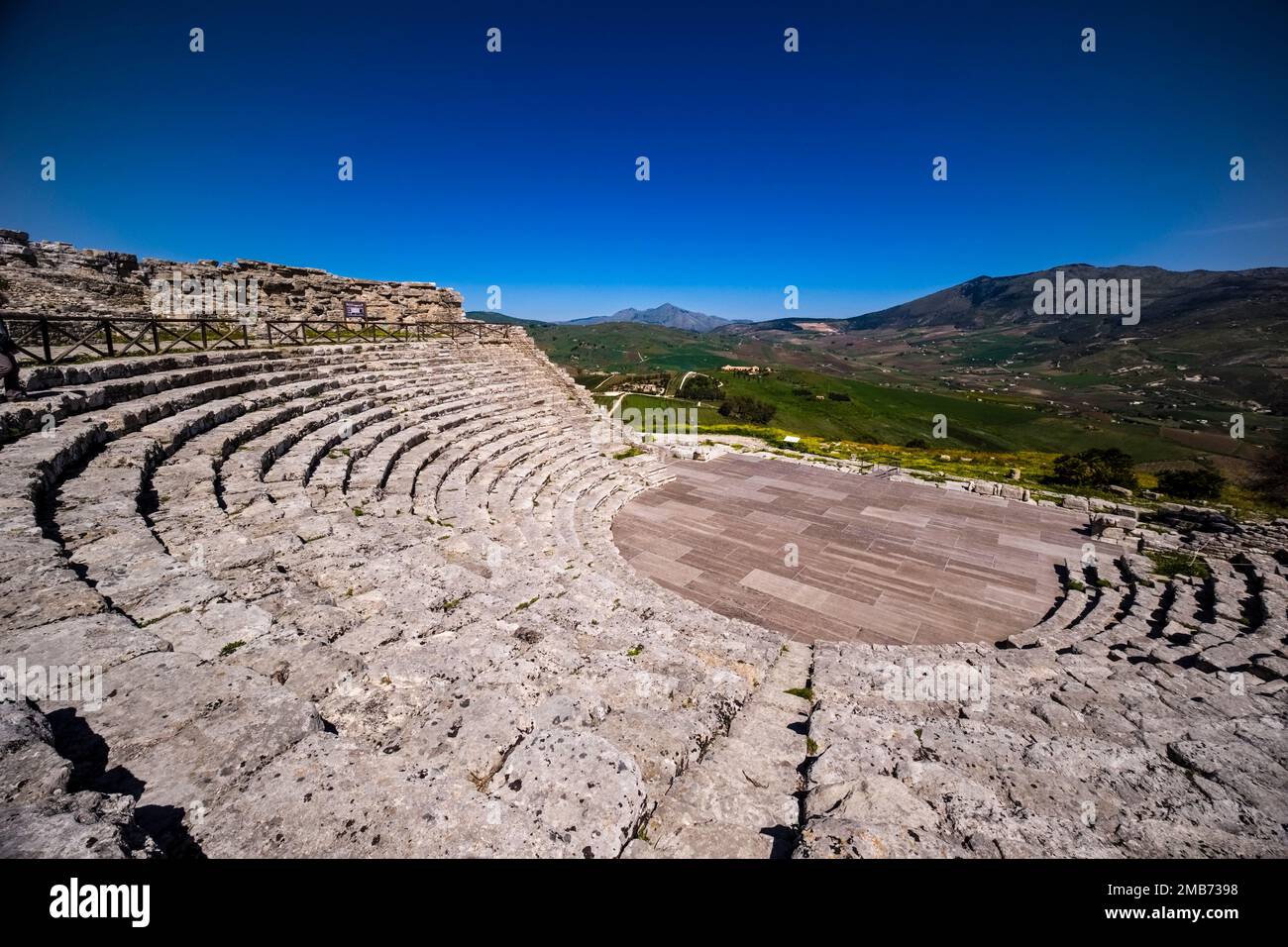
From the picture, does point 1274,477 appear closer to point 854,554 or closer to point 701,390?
point 854,554

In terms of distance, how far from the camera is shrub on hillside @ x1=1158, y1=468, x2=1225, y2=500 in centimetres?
1967

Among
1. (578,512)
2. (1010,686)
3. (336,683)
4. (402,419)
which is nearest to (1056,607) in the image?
(1010,686)

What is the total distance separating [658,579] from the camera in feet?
34.4

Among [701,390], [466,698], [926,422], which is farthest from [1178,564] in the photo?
[926,422]

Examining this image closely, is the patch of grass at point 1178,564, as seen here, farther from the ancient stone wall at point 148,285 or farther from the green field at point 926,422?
the green field at point 926,422

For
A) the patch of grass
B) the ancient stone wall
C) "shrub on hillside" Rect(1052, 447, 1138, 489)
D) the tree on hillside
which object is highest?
the ancient stone wall

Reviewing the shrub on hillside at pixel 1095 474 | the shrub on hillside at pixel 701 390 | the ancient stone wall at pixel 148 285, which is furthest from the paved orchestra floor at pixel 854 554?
the shrub on hillside at pixel 701 390

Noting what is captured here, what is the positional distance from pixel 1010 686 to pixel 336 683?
306 inches

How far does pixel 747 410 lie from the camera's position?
56812mm

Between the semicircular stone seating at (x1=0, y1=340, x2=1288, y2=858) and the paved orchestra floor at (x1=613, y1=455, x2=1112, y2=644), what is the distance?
54.3 inches

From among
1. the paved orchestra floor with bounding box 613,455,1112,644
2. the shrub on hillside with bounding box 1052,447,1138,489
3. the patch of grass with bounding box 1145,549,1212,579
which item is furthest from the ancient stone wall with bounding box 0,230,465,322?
the shrub on hillside with bounding box 1052,447,1138,489

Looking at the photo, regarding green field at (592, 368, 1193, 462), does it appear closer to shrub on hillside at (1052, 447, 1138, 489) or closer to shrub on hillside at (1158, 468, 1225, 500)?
shrub on hillside at (1052, 447, 1138, 489)

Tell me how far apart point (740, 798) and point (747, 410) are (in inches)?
2181
